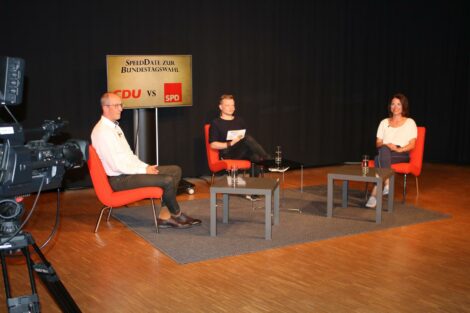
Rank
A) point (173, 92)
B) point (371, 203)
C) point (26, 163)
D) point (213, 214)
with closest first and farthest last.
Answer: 1. point (26, 163)
2. point (213, 214)
3. point (371, 203)
4. point (173, 92)

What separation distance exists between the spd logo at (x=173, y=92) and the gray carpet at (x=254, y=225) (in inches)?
55.1

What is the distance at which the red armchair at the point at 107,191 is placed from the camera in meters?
5.05

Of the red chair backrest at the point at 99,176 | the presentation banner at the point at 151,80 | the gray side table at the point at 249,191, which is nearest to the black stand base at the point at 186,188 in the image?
the presentation banner at the point at 151,80

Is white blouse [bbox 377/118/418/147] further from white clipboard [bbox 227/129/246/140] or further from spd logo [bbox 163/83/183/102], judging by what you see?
spd logo [bbox 163/83/183/102]

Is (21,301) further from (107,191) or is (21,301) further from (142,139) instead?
(142,139)

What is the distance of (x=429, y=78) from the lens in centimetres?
942

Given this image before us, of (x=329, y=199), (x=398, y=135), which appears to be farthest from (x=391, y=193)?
(x=398, y=135)

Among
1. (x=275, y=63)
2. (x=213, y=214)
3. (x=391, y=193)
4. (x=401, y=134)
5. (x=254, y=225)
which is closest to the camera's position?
(x=213, y=214)

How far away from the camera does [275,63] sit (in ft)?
28.3

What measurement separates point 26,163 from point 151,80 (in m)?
4.48

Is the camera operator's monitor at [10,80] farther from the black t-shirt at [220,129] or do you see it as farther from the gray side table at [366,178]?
the black t-shirt at [220,129]

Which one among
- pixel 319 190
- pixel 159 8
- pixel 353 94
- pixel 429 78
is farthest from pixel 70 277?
pixel 429 78

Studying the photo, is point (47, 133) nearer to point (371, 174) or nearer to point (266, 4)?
point (371, 174)

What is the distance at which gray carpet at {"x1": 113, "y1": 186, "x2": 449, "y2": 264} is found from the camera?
493 centimetres
